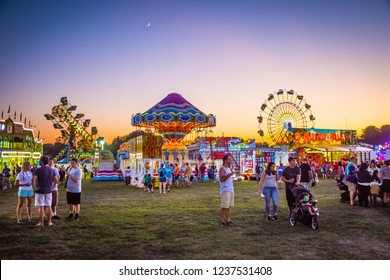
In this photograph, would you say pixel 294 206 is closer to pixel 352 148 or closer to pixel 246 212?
pixel 246 212

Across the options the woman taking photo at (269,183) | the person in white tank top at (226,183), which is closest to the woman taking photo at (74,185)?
the person in white tank top at (226,183)

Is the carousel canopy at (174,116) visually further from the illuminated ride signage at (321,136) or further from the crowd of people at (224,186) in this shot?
the crowd of people at (224,186)

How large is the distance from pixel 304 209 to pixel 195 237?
8.09ft

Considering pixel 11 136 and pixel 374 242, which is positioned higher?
pixel 11 136

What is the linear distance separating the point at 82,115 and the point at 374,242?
3505 centimetres

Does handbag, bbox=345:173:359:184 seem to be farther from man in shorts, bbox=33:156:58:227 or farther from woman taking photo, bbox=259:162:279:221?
man in shorts, bbox=33:156:58:227

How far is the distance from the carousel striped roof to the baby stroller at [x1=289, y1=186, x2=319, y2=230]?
16.1 metres

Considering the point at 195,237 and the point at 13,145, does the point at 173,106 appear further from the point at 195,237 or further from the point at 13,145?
the point at 13,145

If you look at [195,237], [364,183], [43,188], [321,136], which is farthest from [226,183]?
[321,136]

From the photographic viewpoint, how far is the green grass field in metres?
5.08

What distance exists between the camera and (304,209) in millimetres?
7102

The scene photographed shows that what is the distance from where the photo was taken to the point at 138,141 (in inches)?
815

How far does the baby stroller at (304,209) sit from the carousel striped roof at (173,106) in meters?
16.1
